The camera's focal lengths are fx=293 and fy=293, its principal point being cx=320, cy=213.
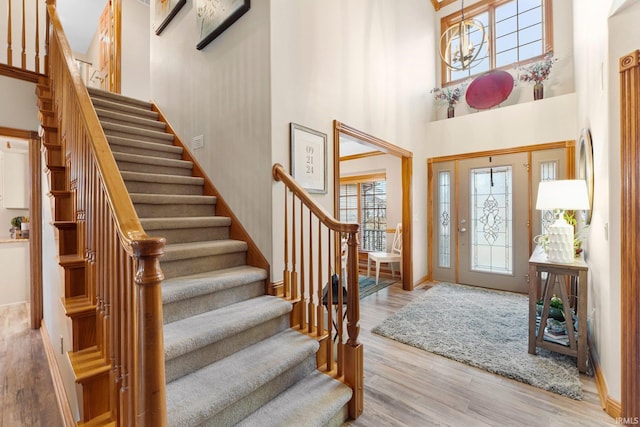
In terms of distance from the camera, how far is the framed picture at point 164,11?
328 centimetres

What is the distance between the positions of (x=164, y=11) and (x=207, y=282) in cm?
348

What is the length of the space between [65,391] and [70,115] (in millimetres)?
1753

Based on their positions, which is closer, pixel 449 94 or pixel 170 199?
pixel 170 199

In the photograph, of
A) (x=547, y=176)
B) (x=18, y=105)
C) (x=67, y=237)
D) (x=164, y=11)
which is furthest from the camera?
(x=547, y=176)

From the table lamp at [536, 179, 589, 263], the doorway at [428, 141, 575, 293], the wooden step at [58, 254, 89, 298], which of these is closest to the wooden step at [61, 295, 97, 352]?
the wooden step at [58, 254, 89, 298]

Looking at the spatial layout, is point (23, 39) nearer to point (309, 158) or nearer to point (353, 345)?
point (309, 158)

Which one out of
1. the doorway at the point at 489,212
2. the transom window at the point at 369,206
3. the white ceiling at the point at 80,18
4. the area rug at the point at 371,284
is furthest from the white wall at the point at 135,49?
the doorway at the point at 489,212

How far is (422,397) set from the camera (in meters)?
1.95

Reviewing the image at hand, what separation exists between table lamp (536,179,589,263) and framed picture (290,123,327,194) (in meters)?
1.92

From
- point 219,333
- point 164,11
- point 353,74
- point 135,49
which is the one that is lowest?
point 219,333

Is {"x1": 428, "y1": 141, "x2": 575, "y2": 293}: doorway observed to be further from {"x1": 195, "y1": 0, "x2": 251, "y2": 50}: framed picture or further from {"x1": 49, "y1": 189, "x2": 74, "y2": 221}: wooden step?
{"x1": 49, "y1": 189, "x2": 74, "y2": 221}: wooden step

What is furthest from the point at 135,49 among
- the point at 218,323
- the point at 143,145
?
the point at 218,323

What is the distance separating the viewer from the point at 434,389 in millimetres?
2037

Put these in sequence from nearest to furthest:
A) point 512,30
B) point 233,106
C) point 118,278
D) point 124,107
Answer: point 118,278, point 233,106, point 124,107, point 512,30
